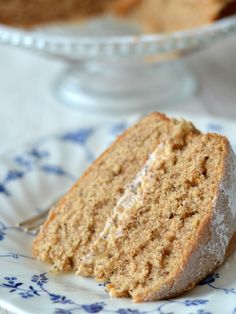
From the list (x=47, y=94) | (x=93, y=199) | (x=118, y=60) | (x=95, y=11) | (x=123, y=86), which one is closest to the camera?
(x=93, y=199)

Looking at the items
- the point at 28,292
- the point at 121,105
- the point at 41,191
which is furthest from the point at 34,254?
the point at 121,105

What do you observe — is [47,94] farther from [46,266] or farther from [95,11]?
[46,266]

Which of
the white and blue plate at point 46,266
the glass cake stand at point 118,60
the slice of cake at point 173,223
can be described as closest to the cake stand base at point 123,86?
the glass cake stand at point 118,60

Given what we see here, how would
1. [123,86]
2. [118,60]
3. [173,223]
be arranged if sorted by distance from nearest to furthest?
[173,223]
[118,60]
[123,86]

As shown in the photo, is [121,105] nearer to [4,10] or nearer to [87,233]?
[4,10]

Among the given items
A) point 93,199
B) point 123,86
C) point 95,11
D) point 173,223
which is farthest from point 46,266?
point 95,11

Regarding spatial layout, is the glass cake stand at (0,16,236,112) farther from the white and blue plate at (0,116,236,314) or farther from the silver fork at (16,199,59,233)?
the silver fork at (16,199,59,233)

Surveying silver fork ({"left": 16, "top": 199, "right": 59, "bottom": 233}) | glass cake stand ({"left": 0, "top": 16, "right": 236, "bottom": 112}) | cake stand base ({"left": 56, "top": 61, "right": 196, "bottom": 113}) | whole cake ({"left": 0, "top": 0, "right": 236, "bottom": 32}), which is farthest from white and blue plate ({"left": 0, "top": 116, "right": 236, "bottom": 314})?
whole cake ({"left": 0, "top": 0, "right": 236, "bottom": 32})
